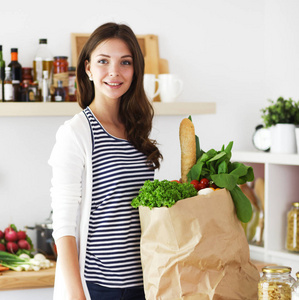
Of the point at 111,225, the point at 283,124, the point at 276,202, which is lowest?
the point at 276,202

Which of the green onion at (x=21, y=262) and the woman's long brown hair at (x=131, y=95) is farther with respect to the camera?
the green onion at (x=21, y=262)

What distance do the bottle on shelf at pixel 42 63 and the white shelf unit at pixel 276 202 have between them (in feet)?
3.41

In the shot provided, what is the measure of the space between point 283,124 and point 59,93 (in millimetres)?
1053

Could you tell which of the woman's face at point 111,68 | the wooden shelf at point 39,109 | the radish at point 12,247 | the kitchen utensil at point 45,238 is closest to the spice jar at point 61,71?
the wooden shelf at point 39,109

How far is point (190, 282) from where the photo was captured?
132 cm

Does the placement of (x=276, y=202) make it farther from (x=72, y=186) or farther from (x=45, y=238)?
(x=72, y=186)

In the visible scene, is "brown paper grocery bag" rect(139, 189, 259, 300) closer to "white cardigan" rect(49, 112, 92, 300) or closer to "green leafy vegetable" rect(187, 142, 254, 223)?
"green leafy vegetable" rect(187, 142, 254, 223)

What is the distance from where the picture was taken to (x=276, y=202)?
108 inches

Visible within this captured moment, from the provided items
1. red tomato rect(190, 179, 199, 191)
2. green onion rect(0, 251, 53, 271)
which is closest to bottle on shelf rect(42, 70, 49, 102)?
green onion rect(0, 251, 53, 271)

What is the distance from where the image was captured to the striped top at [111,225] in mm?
1443

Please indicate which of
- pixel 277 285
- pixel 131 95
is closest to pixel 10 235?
pixel 131 95

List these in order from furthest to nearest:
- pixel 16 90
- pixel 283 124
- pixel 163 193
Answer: pixel 283 124 → pixel 16 90 → pixel 163 193

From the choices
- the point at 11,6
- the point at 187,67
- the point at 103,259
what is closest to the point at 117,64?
the point at 103,259

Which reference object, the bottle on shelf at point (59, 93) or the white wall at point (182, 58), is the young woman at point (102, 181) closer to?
the bottle on shelf at point (59, 93)
